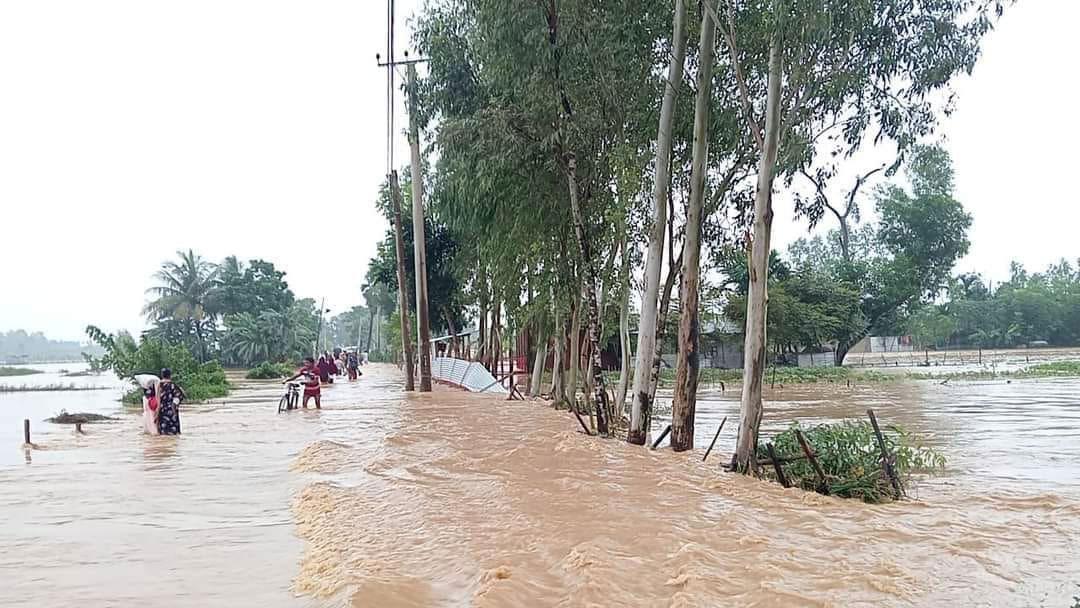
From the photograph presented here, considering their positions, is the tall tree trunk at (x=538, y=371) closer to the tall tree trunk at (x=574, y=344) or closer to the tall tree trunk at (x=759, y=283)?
the tall tree trunk at (x=574, y=344)

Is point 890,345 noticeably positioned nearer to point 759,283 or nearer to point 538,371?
point 538,371

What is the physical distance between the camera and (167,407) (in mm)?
16922

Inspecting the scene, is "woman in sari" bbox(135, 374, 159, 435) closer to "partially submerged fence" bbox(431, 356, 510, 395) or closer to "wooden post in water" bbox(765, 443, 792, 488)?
"wooden post in water" bbox(765, 443, 792, 488)

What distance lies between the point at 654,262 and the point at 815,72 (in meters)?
3.48

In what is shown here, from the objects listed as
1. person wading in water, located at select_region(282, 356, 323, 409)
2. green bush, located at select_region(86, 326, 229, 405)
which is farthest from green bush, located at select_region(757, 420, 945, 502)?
green bush, located at select_region(86, 326, 229, 405)

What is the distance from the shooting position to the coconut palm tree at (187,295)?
64.9 metres

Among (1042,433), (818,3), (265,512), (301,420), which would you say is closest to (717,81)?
(818,3)

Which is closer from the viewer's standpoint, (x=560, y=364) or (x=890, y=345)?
(x=560, y=364)

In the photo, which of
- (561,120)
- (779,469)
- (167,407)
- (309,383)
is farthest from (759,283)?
(309,383)

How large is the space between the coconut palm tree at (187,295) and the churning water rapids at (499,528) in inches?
2069

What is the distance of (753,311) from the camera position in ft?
35.0

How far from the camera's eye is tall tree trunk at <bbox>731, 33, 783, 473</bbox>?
1052cm

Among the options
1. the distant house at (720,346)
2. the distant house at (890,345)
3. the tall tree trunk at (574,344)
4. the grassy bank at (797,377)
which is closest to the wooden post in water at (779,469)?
the tall tree trunk at (574,344)

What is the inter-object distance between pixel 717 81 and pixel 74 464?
1146 centimetres
